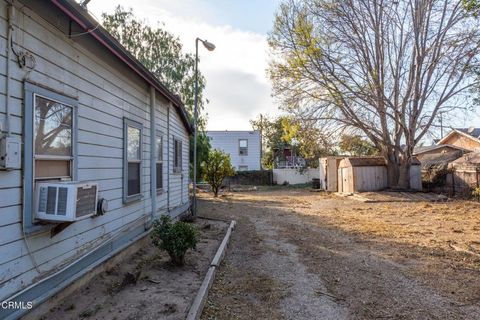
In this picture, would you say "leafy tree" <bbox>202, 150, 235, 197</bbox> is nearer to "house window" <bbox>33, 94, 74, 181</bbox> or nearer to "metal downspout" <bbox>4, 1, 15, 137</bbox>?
"house window" <bbox>33, 94, 74, 181</bbox>

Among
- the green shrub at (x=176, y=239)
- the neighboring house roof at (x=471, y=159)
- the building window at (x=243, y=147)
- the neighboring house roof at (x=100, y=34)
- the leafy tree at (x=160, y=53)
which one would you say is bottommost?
the green shrub at (x=176, y=239)

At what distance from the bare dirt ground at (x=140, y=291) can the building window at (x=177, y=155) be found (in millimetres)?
4244

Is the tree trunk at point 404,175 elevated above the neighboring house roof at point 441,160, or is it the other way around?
the neighboring house roof at point 441,160

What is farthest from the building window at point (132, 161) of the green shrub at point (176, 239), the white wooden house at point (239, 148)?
the white wooden house at point (239, 148)

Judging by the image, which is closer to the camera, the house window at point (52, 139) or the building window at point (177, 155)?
the house window at point (52, 139)

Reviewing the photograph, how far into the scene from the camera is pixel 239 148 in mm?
36656

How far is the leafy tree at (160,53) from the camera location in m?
21.9

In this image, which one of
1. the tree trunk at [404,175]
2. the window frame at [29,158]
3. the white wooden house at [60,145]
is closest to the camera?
the white wooden house at [60,145]

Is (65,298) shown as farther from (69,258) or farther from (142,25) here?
(142,25)

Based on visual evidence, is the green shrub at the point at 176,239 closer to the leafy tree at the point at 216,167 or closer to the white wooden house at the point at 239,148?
the leafy tree at the point at 216,167

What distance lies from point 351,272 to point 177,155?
21.6 feet

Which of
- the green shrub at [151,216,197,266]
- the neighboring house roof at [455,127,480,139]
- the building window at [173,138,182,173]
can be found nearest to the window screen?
the green shrub at [151,216,197,266]

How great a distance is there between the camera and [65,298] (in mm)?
3809

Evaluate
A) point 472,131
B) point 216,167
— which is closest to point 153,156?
point 216,167
